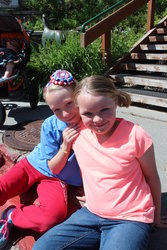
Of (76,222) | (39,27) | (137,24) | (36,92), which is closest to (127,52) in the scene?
(36,92)

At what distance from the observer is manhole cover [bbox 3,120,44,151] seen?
3.32 m

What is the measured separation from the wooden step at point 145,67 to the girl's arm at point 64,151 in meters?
3.47

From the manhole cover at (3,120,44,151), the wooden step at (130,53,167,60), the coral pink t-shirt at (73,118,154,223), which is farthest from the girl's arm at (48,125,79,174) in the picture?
the wooden step at (130,53,167,60)

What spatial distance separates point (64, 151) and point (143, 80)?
3295mm

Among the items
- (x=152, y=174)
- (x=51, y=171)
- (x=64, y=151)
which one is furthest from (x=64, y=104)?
(x=152, y=174)

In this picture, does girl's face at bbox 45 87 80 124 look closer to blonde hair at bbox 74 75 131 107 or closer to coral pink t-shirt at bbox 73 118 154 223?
blonde hair at bbox 74 75 131 107

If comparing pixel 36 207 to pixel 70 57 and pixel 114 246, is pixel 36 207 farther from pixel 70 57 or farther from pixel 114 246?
pixel 70 57

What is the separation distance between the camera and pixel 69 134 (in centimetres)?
188

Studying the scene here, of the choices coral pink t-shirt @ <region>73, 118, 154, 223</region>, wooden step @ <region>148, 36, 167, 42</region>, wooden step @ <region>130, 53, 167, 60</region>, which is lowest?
coral pink t-shirt @ <region>73, 118, 154, 223</region>

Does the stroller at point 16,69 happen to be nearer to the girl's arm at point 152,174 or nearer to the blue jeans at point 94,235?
the blue jeans at point 94,235

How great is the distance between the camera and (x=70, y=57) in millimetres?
5543

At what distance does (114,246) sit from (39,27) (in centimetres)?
1182

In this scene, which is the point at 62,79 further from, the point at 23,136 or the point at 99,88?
the point at 23,136

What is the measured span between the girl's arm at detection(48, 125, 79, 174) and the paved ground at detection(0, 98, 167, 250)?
2.77ft
